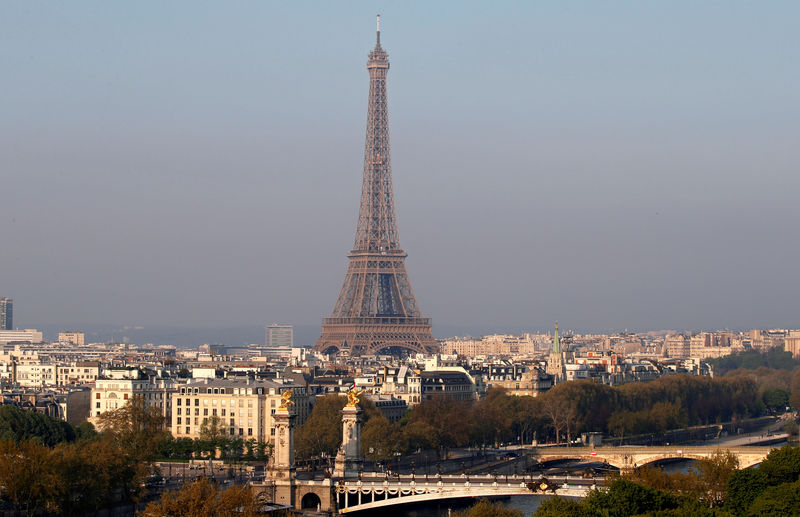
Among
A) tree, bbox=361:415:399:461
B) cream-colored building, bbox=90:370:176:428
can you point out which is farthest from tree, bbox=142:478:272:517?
cream-colored building, bbox=90:370:176:428

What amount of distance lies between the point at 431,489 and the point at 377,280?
96.0m

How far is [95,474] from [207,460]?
23678 mm

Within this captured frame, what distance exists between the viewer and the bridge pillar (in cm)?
6425

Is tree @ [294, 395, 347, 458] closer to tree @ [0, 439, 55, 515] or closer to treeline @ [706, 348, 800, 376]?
tree @ [0, 439, 55, 515]

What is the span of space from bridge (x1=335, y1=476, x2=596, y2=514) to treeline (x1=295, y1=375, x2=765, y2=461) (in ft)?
52.7

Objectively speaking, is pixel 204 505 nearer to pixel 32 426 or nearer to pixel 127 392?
pixel 32 426

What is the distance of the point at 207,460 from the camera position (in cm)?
7962

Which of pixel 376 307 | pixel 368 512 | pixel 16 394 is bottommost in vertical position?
pixel 368 512

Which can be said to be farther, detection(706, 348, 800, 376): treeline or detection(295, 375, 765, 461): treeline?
detection(706, 348, 800, 376): treeline

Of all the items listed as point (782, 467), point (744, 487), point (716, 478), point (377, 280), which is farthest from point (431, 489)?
point (377, 280)

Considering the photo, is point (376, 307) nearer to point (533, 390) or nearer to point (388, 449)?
point (533, 390)

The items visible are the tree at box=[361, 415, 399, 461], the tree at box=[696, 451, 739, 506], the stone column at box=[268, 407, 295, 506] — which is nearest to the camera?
Answer: the tree at box=[696, 451, 739, 506]

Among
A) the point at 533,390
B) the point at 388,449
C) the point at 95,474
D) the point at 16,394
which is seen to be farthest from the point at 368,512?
the point at 533,390

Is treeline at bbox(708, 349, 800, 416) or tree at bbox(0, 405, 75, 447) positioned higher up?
treeline at bbox(708, 349, 800, 416)
